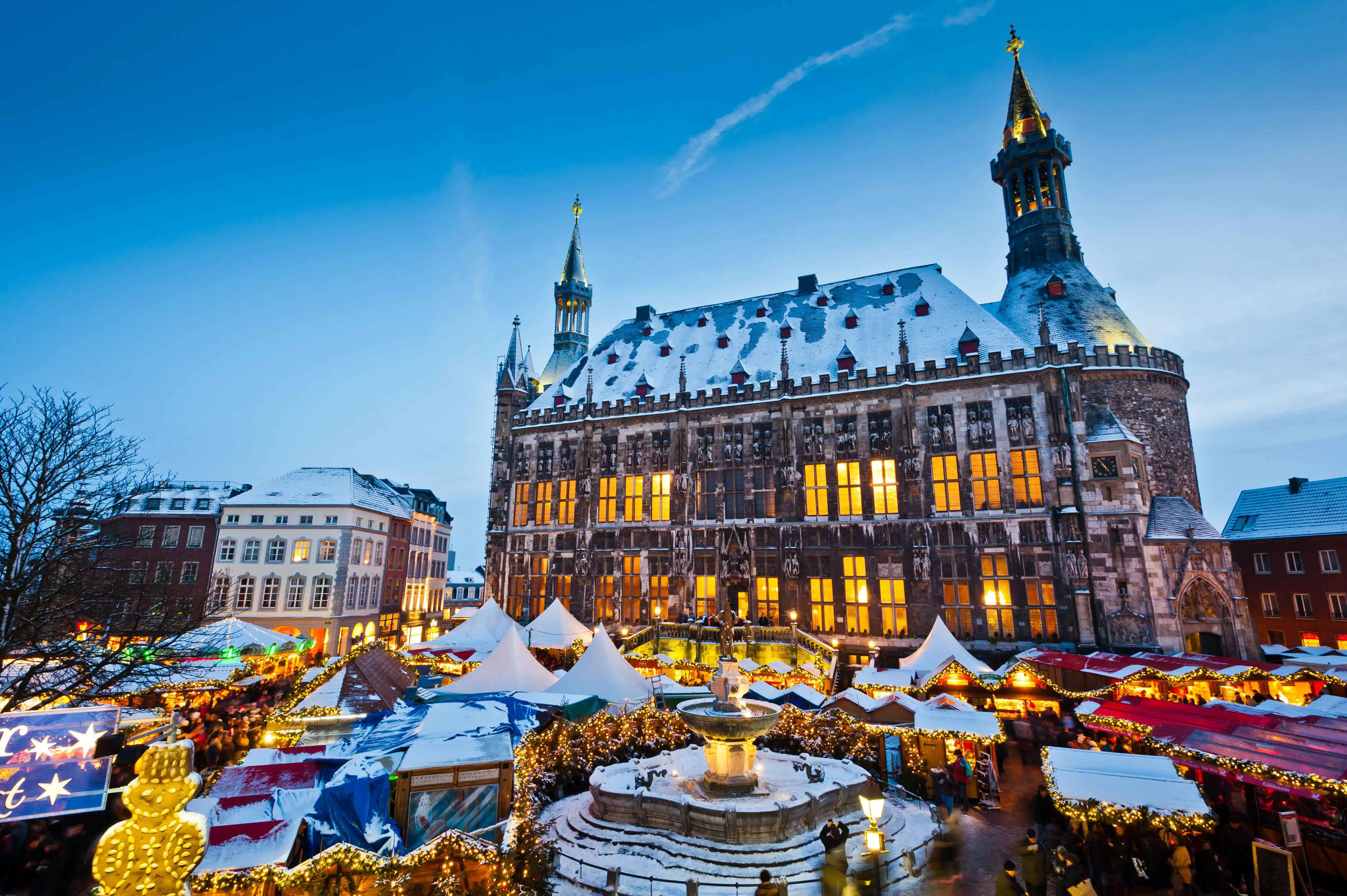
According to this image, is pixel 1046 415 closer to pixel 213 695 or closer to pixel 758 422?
pixel 758 422

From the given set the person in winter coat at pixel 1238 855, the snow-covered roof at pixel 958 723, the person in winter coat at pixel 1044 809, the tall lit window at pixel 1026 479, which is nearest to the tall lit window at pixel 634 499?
the tall lit window at pixel 1026 479

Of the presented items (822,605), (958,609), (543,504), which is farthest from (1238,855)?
(543,504)

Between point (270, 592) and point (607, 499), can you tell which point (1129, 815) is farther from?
point (270, 592)

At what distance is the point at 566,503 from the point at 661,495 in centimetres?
682

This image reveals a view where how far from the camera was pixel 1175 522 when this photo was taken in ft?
92.6

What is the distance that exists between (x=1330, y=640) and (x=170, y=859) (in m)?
50.0

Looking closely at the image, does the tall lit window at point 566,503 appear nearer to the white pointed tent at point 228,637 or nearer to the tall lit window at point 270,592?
the white pointed tent at point 228,637

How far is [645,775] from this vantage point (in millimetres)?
15219

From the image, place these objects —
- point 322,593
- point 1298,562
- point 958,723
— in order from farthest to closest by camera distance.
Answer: point 322,593 → point 1298,562 → point 958,723

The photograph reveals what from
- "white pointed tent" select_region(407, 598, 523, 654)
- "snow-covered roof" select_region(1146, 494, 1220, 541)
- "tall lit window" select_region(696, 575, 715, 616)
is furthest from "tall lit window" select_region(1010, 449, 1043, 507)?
"white pointed tent" select_region(407, 598, 523, 654)

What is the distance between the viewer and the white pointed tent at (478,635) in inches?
1151

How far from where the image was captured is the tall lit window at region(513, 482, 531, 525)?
137 ft

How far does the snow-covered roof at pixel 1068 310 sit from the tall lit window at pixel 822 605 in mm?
16644

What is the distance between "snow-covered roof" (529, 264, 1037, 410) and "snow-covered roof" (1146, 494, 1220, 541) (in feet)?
32.0
